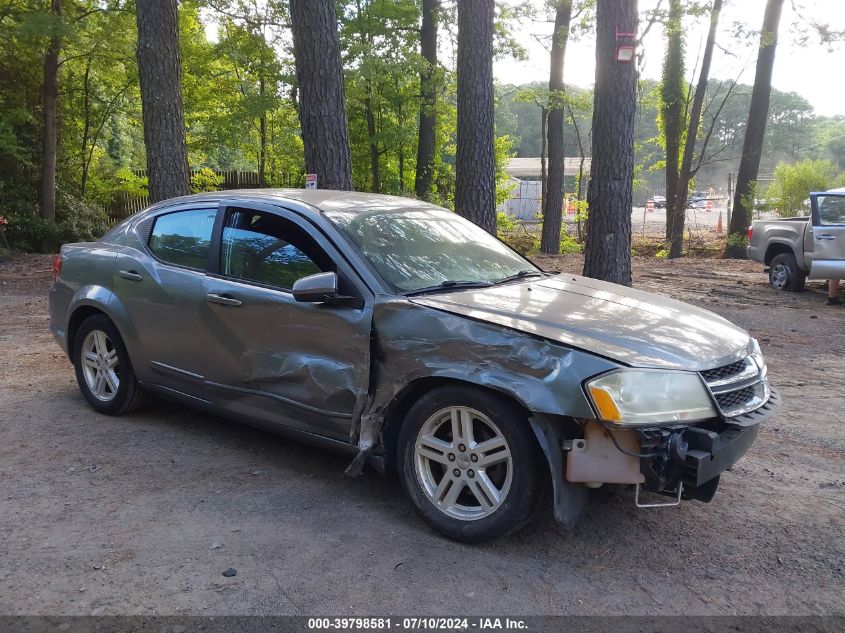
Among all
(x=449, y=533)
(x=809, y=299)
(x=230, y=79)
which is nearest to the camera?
(x=449, y=533)

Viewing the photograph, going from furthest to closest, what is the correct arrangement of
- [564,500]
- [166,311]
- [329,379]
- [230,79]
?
1. [230,79]
2. [166,311]
3. [329,379]
4. [564,500]

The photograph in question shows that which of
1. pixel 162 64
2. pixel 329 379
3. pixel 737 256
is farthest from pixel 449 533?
pixel 737 256

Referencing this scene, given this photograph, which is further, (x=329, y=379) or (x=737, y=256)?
(x=737, y=256)

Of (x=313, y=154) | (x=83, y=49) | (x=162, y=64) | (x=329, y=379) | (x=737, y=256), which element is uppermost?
(x=83, y=49)

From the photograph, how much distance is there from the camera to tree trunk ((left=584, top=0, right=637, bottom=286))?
830cm

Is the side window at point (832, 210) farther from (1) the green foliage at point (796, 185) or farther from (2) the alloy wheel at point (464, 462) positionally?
(2) the alloy wheel at point (464, 462)

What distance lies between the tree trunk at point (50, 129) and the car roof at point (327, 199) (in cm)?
1657

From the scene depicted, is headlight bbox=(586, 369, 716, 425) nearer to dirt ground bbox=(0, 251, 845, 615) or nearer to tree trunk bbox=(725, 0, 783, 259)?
dirt ground bbox=(0, 251, 845, 615)

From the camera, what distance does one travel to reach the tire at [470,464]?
332 cm

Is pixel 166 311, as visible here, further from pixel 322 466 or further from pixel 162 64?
pixel 162 64

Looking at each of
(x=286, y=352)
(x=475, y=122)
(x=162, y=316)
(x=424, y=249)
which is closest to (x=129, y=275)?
(x=162, y=316)

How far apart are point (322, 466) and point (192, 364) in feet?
3.60

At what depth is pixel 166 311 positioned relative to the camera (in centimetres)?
486

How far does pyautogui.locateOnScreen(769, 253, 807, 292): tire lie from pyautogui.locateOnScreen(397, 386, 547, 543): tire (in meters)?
11.0
